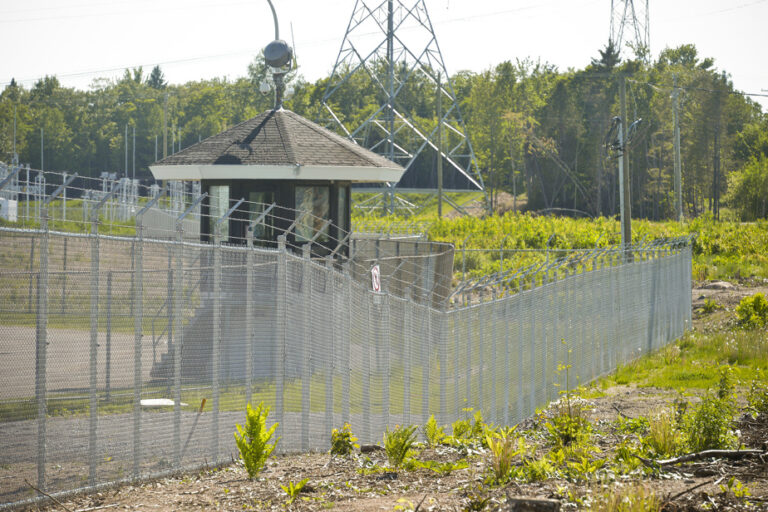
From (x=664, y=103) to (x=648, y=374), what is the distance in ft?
221

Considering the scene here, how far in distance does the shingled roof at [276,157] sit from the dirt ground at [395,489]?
9727 millimetres

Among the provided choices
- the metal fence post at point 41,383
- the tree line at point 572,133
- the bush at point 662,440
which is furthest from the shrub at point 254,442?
the tree line at point 572,133

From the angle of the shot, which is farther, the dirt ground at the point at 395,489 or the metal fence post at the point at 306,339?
the metal fence post at the point at 306,339

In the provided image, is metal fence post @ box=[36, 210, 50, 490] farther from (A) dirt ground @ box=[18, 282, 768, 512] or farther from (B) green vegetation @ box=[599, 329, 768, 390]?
(B) green vegetation @ box=[599, 329, 768, 390]

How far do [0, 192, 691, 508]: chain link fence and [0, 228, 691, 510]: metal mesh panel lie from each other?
19mm

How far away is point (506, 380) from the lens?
534 inches

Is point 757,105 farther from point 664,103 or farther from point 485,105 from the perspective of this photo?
point 485,105

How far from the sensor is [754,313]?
76.7 ft

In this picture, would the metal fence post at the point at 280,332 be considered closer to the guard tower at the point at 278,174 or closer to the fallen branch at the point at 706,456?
the fallen branch at the point at 706,456

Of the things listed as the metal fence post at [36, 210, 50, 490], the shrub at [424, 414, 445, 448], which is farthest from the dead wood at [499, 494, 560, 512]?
the metal fence post at [36, 210, 50, 490]

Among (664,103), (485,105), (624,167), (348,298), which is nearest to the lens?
(348,298)

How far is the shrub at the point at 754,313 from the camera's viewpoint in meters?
23.1

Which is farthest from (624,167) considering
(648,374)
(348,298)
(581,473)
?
(581,473)

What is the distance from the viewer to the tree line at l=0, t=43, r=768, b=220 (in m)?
78.6
